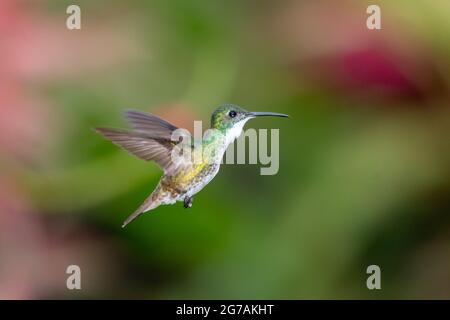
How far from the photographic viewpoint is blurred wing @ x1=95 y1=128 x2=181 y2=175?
0.38 metres

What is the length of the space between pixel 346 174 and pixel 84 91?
235 mm

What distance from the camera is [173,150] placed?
42 centimetres

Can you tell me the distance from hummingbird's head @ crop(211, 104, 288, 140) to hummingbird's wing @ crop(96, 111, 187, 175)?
0.03m

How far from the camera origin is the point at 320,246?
2.07 feet

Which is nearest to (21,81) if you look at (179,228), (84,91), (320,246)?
(84,91)

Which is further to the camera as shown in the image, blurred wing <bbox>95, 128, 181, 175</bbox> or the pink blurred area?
the pink blurred area

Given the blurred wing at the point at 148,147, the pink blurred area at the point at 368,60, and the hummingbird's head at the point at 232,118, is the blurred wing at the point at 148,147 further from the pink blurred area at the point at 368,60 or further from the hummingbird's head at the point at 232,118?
the pink blurred area at the point at 368,60

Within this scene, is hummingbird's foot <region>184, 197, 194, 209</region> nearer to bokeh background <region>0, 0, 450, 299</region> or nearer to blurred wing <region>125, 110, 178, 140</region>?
blurred wing <region>125, 110, 178, 140</region>

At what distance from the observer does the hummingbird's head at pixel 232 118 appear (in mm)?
415

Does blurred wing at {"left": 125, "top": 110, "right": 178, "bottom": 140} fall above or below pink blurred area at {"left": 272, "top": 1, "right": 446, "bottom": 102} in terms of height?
below

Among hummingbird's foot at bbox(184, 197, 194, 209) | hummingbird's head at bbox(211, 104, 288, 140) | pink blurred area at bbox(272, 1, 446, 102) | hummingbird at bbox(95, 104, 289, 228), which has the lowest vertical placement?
hummingbird's foot at bbox(184, 197, 194, 209)

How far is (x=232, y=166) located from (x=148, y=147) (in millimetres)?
256

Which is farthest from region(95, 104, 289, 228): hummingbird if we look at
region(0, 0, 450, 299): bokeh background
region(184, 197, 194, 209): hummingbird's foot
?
region(0, 0, 450, 299): bokeh background
